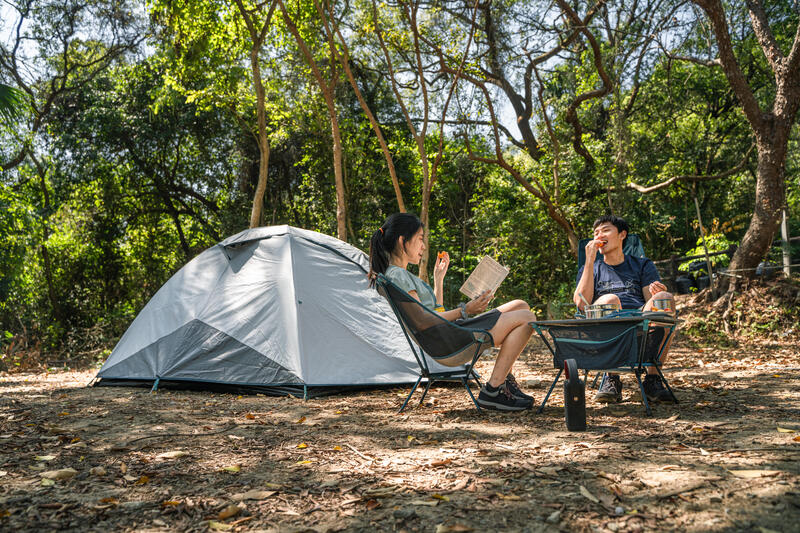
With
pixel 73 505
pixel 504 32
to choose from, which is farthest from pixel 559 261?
pixel 73 505

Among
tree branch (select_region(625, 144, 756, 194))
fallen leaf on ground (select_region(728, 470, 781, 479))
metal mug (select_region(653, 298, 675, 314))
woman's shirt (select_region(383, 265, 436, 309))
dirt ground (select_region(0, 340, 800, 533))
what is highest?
tree branch (select_region(625, 144, 756, 194))

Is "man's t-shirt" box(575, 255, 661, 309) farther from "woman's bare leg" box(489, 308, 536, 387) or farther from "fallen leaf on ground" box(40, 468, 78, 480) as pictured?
"fallen leaf on ground" box(40, 468, 78, 480)

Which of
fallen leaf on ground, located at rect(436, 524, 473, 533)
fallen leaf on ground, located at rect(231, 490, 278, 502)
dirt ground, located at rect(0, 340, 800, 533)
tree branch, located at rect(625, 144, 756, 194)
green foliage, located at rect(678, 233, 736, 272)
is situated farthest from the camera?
green foliage, located at rect(678, 233, 736, 272)

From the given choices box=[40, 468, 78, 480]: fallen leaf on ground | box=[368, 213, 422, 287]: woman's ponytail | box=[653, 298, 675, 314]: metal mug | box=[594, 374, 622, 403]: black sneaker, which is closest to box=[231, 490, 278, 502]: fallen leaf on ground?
box=[40, 468, 78, 480]: fallen leaf on ground

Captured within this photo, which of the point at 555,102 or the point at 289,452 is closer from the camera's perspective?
the point at 289,452

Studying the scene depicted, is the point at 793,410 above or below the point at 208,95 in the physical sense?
below

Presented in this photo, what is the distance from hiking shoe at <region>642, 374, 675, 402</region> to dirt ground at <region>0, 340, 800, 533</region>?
10 centimetres

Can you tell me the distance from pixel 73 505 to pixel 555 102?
1188 cm

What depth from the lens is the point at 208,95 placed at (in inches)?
419

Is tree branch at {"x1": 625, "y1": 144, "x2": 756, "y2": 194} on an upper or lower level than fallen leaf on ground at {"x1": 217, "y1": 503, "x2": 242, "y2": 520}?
upper

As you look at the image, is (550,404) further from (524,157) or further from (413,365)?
(524,157)

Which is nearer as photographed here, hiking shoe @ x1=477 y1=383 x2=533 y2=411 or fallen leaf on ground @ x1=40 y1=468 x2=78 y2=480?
fallen leaf on ground @ x1=40 y1=468 x2=78 y2=480

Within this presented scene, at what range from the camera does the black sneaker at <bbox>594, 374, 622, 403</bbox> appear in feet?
12.2

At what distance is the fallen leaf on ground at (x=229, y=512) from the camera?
1.85 m
